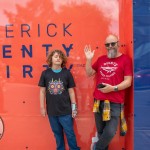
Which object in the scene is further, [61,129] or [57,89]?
[61,129]

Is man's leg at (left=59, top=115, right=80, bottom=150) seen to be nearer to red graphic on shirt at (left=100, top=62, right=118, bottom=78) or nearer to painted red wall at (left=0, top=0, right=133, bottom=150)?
painted red wall at (left=0, top=0, right=133, bottom=150)

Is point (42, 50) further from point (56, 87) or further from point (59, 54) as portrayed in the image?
point (56, 87)

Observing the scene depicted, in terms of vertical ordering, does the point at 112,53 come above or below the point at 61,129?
above

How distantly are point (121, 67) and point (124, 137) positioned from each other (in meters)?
0.89

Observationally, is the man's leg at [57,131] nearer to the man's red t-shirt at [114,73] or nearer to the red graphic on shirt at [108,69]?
the man's red t-shirt at [114,73]

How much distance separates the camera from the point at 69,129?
3.17m

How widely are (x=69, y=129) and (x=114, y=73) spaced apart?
0.82 meters

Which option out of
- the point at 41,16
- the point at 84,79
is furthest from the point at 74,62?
the point at 41,16

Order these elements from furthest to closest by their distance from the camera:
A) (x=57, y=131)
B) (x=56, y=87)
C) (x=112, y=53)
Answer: (x=57, y=131)
(x=56, y=87)
(x=112, y=53)

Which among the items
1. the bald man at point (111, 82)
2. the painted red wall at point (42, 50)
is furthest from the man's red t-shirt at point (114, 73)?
the painted red wall at point (42, 50)

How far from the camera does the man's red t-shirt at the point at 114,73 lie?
291 cm

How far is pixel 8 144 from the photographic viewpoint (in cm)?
339

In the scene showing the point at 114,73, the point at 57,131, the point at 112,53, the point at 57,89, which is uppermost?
the point at 112,53

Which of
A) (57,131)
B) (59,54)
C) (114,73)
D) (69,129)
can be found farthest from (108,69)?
Result: (57,131)
